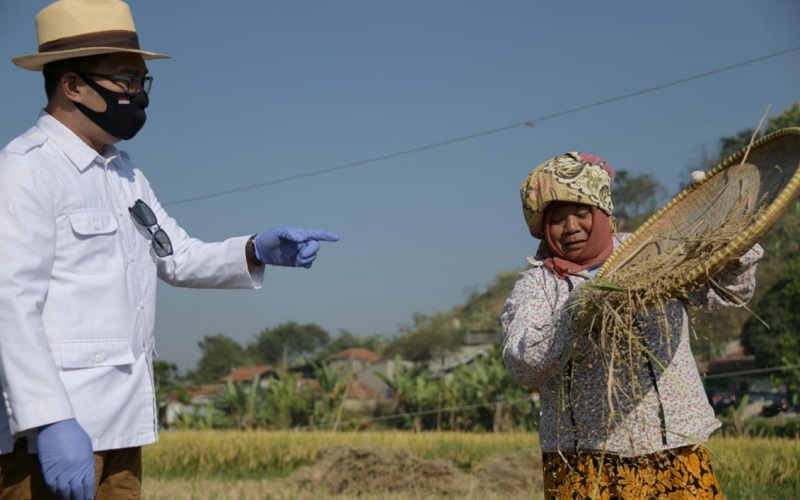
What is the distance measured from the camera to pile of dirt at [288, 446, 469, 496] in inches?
337

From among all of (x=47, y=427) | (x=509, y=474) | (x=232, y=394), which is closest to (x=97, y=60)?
(x=47, y=427)

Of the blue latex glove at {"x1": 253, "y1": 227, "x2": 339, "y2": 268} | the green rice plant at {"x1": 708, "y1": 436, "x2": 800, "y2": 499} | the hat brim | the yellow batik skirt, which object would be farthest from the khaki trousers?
the green rice plant at {"x1": 708, "y1": 436, "x2": 800, "y2": 499}

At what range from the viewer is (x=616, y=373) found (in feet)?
10.2

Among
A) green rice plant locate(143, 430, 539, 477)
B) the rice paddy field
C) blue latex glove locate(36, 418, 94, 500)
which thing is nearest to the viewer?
blue latex glove locate(36, 418, 94, 500)

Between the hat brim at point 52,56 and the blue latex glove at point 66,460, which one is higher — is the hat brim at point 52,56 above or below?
above

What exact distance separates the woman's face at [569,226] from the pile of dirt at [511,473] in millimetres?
4805

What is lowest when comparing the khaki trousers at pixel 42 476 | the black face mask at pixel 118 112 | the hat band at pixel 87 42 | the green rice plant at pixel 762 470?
the green rice plant at pixel 762 470

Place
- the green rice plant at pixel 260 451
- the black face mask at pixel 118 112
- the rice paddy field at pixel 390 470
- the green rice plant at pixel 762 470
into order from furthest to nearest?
the green rice plant at pixel 260 451
the rice paddy field at pixel 390 470
the green rice plant at pixel 762 470
the black face mask at pixel 118 112

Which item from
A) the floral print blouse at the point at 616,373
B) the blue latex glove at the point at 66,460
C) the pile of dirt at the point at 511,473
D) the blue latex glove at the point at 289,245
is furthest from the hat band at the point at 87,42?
the pile of dirt at the point at 511,473

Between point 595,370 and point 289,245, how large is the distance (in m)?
1.10

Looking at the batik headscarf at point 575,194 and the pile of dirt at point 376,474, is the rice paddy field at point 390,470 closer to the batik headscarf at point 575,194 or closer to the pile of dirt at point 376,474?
the pile of dirt at point 376,474

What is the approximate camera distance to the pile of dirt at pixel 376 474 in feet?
28.1

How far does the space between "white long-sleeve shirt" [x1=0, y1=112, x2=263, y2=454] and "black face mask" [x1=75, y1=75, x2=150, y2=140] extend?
0.09 meters

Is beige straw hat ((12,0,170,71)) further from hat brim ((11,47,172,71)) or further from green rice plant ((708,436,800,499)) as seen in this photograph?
green rice plant ((708,436,800,499))
